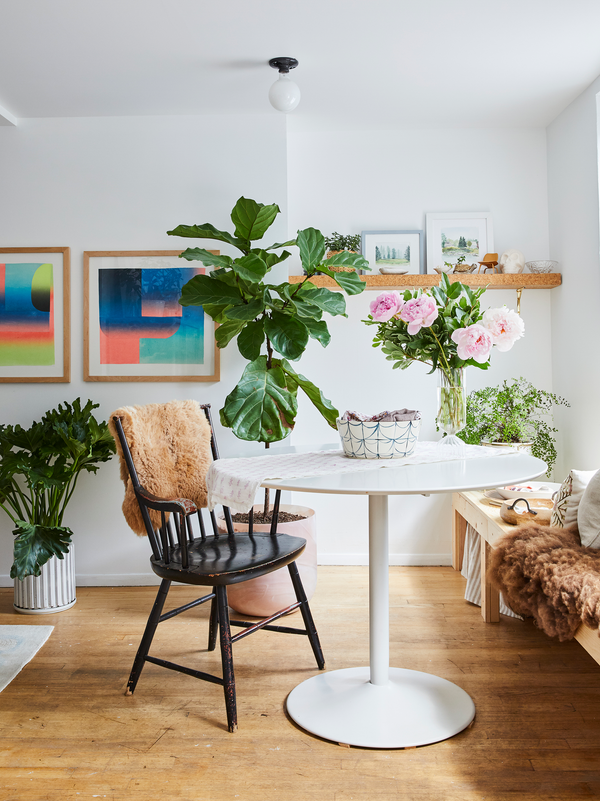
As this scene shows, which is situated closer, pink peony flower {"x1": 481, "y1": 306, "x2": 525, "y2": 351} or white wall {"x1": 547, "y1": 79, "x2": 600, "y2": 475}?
pink peony flower {"x1": 481, "y1": 306, "x2": 525, "y2": 351}

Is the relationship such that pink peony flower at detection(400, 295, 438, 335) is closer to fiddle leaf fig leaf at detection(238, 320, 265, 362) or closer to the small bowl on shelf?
fiddle leaf fig leaf at detection(238, 320, 265, 362)

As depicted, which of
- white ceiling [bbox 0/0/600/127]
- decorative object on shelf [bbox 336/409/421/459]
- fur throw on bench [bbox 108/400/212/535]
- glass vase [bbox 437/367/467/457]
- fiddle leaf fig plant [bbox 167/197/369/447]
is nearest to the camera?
decorative object on shelf [bbox 336/409/421/459]

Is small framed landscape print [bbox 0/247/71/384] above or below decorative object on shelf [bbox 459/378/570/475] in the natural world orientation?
above

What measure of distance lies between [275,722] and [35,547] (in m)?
1.36

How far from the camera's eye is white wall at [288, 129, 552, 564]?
3.54 metres

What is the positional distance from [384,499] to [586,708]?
0.92 meters

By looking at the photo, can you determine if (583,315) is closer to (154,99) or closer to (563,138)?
(563,138)

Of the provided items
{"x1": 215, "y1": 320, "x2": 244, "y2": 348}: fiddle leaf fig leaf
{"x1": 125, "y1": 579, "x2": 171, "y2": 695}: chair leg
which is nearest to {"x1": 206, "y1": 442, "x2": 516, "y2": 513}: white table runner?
{"x1": 125, "y1": 579, "x2": 171, "y2": 695}: chair leg

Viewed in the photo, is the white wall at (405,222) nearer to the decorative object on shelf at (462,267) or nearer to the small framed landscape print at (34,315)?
the decorative object on shelf at (462,267)

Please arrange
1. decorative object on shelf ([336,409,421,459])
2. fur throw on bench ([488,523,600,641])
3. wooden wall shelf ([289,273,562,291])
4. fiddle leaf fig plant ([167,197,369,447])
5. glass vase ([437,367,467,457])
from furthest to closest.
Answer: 1. wooden wall shelf ([289,273,562,291])
2. fiddle leaf fig plant ([167,197,369,447])
3. glass vase ([437,367,467,457])
4. decorative object on shelf ([336,409,421,459])
5. fur throw on bench ([488,523,600,641])

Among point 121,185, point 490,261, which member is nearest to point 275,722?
point 490,261

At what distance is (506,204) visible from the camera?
3568mm

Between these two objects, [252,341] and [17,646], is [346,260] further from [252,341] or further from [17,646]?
[17,646]

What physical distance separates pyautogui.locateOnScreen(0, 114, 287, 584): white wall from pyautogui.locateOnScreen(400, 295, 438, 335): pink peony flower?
154cm
